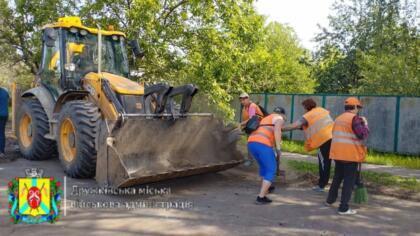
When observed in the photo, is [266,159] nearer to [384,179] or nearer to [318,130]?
[318,130]

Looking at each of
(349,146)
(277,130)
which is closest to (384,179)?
(349,146)

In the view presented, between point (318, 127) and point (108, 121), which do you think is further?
point (318, 127)

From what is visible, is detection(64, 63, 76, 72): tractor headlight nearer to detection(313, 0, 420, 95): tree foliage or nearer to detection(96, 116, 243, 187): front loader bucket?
detection(96, 116, 243, 187): front loader bucket

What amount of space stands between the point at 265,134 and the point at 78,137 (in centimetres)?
305

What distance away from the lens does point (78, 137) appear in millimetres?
6828

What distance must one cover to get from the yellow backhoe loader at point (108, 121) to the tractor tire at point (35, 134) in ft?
0.06

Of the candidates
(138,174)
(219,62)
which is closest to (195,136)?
(138,174)

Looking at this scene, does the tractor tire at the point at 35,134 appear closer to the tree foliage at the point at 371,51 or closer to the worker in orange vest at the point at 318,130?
the worker in orange vest at the point at 318,130

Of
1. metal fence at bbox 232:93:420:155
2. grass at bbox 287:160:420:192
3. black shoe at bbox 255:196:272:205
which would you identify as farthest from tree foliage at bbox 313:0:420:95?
black shoe at bbox 255:196:272:205

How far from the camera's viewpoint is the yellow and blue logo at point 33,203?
498 centimetres

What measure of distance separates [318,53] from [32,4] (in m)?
23.8

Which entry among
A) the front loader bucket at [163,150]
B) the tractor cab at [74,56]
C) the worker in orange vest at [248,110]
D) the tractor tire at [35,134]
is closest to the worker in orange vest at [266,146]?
the front loader bucket at [163,150]

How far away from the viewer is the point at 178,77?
13.6 meters

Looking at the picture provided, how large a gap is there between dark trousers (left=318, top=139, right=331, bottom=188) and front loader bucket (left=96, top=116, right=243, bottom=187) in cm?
148
